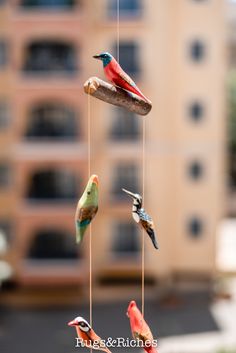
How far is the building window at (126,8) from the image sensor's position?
464 inches

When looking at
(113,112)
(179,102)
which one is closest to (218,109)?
(179,102)

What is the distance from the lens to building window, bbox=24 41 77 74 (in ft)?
38.9

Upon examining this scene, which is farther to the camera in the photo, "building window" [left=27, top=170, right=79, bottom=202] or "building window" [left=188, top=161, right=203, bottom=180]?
"building window" [left=188, top=161, right=203, bottom=180]

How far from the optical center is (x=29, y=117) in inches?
477

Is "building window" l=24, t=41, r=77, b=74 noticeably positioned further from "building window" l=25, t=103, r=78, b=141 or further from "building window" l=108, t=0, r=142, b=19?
"building window" l=108, t=0, r=142, b=19

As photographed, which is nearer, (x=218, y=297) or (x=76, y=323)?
(x=76, y=323)

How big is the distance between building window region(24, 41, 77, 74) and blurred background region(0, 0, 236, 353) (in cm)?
→ 2

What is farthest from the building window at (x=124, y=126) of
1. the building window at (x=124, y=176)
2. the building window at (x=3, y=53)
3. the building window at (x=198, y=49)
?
the building window at (x=3, y=53)

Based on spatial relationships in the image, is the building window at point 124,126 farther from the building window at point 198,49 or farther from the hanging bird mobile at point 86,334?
the hanging bird mobile at point 86,334

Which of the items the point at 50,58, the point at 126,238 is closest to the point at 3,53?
the point at 50,58

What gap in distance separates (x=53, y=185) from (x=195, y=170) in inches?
114

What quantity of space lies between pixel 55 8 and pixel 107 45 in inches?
47.8

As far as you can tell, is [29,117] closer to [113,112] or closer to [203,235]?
[113,112]

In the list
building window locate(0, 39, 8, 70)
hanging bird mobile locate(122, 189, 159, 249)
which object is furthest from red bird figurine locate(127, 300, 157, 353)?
building window locate(0, 39, 8, 70)
